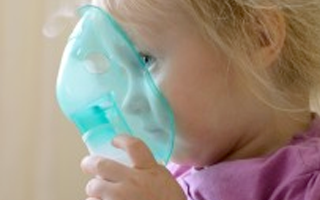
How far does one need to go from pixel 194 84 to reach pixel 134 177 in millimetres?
121

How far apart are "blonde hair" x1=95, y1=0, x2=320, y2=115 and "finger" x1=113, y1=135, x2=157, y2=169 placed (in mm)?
127

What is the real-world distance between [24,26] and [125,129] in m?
0.61

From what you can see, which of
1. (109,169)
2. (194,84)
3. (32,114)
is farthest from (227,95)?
(32,114)

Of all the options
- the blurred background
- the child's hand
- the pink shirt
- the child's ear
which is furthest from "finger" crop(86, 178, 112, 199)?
the blurred background

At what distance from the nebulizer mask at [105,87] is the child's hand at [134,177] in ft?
0.05

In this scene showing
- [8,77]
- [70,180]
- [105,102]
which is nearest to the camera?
[105,102]

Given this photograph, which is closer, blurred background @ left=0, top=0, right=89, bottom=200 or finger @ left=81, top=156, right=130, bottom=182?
finger @ left=81, top=156, right=130, bottom=182

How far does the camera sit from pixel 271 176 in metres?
0.66

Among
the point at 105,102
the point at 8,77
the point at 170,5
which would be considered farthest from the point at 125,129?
the point at 8,77

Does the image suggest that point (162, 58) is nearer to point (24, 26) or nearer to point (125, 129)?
point (125, 129)

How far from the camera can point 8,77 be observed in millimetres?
1190

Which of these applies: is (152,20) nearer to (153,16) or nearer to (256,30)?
(153,16)

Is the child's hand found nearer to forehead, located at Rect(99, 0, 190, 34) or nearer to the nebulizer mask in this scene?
the nebulizer mask

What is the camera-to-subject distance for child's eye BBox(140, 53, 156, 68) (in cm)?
67
